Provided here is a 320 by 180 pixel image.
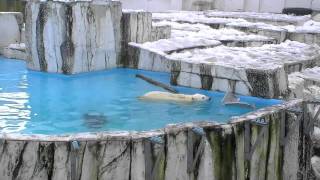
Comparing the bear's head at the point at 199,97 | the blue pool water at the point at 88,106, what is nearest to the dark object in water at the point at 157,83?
the blue pool water at the point at 88,106

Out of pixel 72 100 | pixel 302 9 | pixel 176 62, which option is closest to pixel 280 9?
pixel 302 9

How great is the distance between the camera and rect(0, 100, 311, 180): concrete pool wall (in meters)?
4.24

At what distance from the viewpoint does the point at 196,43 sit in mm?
8914

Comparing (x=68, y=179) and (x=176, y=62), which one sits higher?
(x=176, y=62)

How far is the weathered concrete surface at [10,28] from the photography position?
34.4 feet

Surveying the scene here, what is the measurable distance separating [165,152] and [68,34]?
394 cm

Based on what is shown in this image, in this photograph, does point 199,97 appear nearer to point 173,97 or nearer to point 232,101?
point 173,97

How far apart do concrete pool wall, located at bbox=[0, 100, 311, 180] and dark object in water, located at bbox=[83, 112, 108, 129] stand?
0.97 metres

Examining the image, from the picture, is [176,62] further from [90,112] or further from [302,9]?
[302,9]

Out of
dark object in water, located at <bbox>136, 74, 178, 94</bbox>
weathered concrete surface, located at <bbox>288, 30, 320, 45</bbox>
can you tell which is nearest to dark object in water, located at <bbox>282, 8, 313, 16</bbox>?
weathered concrete surface, located at <bbox>288, 30, 320, 45</bbox>

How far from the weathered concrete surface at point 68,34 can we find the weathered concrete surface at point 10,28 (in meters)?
2.53

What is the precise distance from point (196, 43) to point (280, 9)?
1021 cm

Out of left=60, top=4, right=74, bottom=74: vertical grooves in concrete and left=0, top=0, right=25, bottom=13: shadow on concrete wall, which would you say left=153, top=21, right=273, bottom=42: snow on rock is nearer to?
left=60, top=4, right=74, bottom=74: vertical grooves in concrete

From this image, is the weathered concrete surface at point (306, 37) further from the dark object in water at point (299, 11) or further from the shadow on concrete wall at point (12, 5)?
the shadow on concrete wall at point (12, 5)
